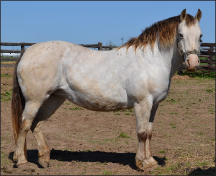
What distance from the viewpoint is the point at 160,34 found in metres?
4.63

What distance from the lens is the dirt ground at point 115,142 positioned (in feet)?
15.4

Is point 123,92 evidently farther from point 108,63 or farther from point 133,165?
point 133,165

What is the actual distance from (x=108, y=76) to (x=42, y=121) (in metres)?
1.34

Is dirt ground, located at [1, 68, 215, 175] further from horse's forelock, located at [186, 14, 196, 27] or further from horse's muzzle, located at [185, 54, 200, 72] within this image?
horse's forelock, located at [186, 14, 196, 27]

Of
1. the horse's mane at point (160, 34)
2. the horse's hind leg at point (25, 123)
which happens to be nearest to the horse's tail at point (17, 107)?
the horse's hind leg at point (25, 123)

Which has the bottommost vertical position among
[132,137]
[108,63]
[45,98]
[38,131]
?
[132,137]

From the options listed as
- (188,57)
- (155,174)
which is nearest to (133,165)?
(155,174)

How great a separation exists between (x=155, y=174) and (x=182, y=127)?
3116mm

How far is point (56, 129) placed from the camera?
6996 mm

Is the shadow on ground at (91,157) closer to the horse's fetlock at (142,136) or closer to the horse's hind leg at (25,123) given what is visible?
the horse's hind leg at (25,123)

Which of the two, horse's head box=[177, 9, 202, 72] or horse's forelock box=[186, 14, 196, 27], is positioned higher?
horse's forelock box=[186, 14, 196, 27]

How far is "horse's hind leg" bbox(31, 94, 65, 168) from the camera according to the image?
4.93 metres

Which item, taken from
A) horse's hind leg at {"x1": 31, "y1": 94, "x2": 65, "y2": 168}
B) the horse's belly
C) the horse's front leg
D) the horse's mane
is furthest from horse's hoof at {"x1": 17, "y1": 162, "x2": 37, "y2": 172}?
the horse's mane

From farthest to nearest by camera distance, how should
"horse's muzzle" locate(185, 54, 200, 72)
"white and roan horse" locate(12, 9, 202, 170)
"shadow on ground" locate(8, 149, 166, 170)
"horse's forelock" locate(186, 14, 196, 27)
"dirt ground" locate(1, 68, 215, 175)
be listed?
"shadow on ground" locate(8, 149, 166, 170) < "dirt ground" locate(1, 68, 215, 175) < "white and roan horse" locate(12, 9, 202, 170) < "horse's forelock" locate(186, 14, 196, 27) < "horse's muzzle" locate(185, 54, 200, 72)
